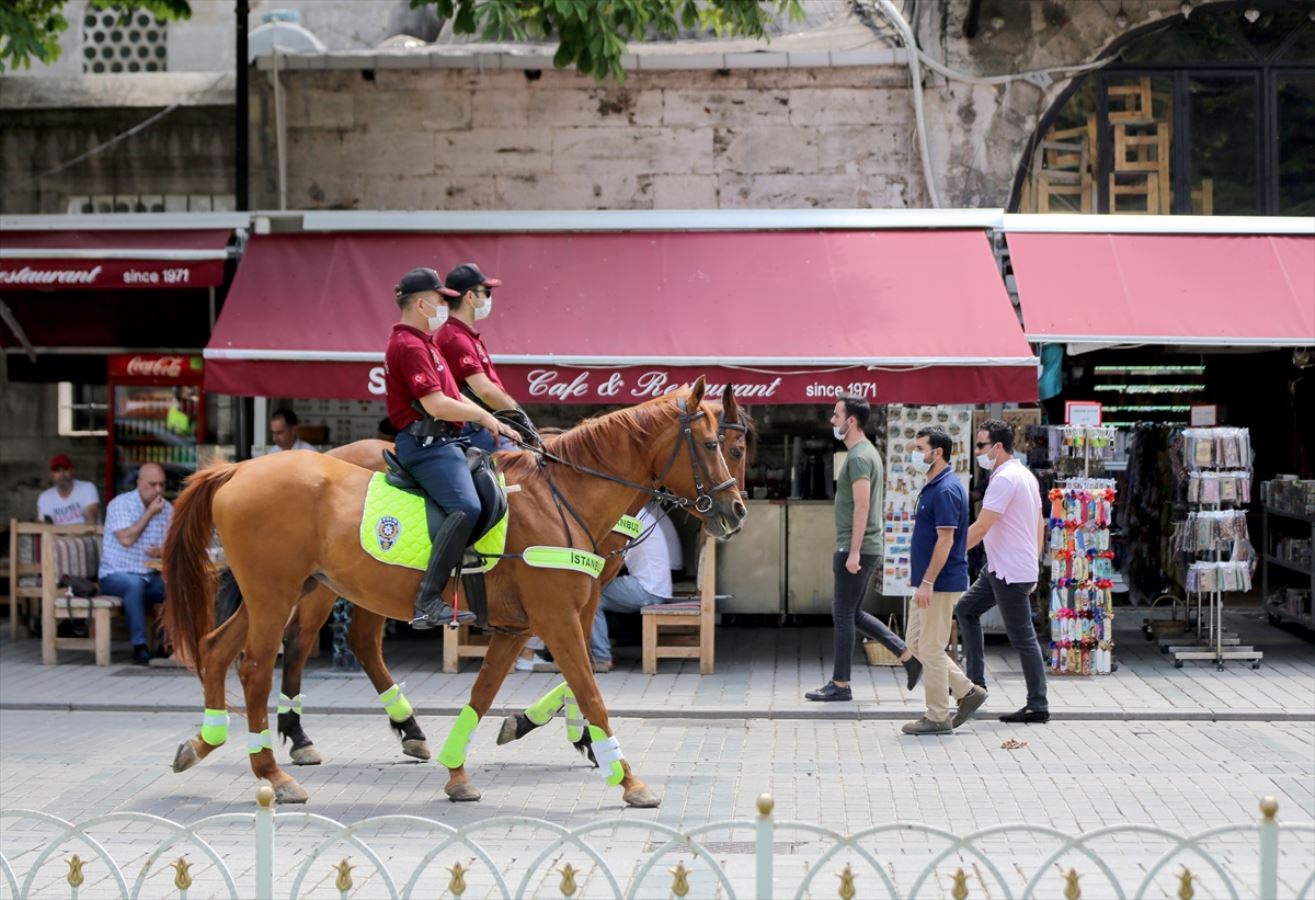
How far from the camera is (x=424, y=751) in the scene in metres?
9.03

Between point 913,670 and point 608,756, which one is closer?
point 608,756

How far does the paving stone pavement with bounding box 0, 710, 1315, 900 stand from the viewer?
22.2ft

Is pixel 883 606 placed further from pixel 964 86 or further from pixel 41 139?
pixel 41 139

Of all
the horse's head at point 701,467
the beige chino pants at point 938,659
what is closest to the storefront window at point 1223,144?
the beige chino pants at point 938,659

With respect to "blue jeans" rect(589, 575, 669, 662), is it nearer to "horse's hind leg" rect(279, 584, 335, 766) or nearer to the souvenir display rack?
"horse's hind leg" rect(279, 584, 335, 766)

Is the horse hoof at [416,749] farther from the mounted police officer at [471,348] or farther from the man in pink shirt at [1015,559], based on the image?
the man in pink shirt at [1015,559]

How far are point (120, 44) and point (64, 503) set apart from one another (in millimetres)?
5418

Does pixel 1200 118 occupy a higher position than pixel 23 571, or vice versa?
pixel 1200 118

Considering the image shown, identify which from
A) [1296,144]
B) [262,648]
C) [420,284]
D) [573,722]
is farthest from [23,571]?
[1296,144]

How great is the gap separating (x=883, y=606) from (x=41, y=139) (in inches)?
367

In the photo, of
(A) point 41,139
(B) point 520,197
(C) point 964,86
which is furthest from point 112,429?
(C) point 964,86

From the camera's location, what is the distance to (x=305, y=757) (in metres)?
9.02

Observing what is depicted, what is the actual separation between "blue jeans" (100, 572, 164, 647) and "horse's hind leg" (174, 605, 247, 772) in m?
4.33

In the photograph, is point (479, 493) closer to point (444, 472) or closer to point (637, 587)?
point (444, 472)
